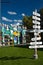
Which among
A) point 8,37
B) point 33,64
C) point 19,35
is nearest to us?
point 33,64

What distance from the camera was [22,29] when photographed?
831 inches

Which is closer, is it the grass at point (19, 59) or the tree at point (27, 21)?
the grass at point (19, 59)

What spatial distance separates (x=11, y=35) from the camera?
67.1 ft

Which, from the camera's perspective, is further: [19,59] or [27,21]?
[27,21]

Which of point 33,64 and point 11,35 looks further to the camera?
point 11,35

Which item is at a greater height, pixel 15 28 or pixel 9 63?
pixel 15 28

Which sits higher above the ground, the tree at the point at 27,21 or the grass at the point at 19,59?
the tree at the point at 27,21

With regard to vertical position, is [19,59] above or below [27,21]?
below

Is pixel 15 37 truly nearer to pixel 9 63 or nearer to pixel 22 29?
pixel 22 29

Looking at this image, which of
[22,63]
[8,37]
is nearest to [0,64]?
[22,63]

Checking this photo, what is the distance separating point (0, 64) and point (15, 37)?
50.2 feet

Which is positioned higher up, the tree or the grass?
the tree

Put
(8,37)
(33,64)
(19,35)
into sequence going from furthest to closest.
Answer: (19,35) < (8,37) < (33,64)

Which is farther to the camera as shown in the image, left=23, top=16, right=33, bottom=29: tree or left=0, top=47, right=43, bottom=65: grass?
left=23, top=16, right=33, bottom=29: tree
